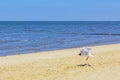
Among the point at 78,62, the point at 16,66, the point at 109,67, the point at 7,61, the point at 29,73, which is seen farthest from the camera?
the point at 7,61

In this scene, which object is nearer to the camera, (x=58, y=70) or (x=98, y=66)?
(x=58, y=70)

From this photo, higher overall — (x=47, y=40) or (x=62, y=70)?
(x=62, y=70)

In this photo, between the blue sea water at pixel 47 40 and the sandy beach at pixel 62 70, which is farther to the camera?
the blue sea water at pixel 47 40

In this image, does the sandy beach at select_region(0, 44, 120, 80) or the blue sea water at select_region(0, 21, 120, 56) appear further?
the blue sea water at select_region(0, 21, 120, 56)

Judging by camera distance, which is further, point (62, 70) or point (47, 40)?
point (47, 40)

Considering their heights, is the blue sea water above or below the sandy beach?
below

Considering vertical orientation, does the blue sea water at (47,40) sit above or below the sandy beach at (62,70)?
below

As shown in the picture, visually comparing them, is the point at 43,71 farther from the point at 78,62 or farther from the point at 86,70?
the point at 78,62

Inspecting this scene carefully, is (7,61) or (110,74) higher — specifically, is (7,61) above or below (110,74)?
below

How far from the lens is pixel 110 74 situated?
1271cm

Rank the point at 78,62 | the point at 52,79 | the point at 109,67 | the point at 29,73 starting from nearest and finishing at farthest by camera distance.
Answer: the point at 52,79, the point at 29,73, the point at 109,67, the point at 78,62

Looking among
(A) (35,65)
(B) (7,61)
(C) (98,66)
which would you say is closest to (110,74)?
(C) (98,66)

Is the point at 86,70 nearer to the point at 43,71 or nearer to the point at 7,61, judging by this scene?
the point at 43,71

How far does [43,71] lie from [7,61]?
4265 mm
